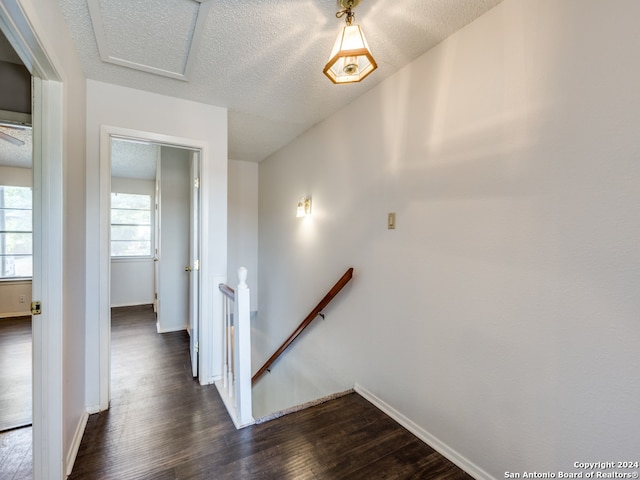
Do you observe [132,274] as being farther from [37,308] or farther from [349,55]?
[349,55]

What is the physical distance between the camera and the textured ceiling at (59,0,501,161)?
1.43m

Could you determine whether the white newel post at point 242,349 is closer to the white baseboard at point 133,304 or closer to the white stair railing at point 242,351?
the white stair railing at point 242,351

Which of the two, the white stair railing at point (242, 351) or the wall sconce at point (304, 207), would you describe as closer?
the white stair railing at point (242, 351)

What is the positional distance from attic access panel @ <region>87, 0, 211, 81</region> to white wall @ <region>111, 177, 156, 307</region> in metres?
4.17

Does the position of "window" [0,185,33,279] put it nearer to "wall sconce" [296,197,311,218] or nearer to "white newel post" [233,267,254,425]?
"wall sconce" [296,197,311,218]

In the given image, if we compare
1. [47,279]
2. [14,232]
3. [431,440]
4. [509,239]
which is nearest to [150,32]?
[47,279]

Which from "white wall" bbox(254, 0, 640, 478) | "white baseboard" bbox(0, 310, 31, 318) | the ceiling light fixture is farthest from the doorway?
"white wall" bbox(254, 0, 640, 478)

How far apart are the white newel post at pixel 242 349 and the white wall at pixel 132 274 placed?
14.4 feet

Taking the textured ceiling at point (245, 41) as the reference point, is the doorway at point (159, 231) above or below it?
below

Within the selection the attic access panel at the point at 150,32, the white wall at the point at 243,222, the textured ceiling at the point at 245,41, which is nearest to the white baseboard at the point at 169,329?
the white wall at the point at 243,222

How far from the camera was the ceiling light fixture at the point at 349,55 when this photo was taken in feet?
4.12

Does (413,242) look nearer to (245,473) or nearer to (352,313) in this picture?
(352,313)

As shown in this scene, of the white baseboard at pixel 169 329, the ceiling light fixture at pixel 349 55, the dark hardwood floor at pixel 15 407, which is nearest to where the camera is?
the ceiling light fixture at pixel 349 55

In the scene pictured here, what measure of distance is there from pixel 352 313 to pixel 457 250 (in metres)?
1.09
